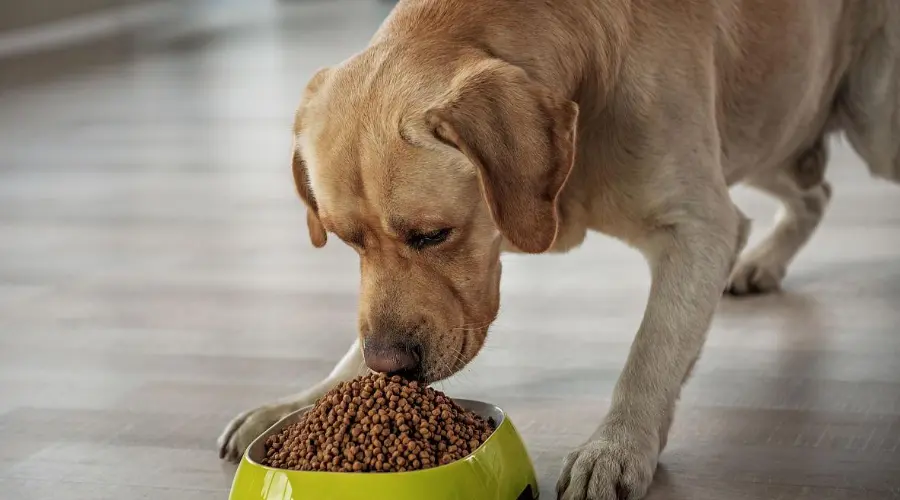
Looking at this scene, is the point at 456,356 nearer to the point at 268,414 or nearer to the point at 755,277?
the point at 268,414

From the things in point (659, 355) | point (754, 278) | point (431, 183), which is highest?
point (431, 183)

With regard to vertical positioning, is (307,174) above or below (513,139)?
below

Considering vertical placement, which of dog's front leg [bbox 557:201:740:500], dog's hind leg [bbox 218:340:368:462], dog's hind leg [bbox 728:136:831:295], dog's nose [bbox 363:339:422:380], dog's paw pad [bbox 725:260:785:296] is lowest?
dog's paw pad [bbox 725:260:785:296]

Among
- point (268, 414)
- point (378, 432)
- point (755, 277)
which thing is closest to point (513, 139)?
point (378, 432)

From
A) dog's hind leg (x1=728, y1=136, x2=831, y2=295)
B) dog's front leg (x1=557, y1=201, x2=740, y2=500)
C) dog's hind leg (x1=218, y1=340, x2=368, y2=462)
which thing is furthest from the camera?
dog's hind leg (x1=728, y1=136, x2=831, y2=295)

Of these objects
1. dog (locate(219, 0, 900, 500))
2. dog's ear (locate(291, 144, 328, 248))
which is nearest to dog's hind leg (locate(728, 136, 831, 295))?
dog (locate(219, 0, 900, 500))

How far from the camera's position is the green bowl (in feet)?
6.10

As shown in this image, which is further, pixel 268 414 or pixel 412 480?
pixel 268 414

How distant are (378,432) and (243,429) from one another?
558 millimetres

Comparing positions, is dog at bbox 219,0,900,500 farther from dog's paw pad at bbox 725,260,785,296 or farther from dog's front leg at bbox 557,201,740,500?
dog's paw pad at bbox 725,260,785,296

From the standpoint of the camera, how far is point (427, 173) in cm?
206

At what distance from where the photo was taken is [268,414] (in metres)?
2.49

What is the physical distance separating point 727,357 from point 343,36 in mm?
6562

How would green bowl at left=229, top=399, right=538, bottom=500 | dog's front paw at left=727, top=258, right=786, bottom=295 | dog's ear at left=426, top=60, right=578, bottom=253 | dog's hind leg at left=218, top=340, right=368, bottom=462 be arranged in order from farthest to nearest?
dog's front paw at left=727, top=258, right=786, bottom=295 < dog's hind leg at left=218, top=340, right=368, bottom=462 < dog's ear at left=426, top=60, right=578, bottom=253 < green bowl at left=229, top=399, right=538, bottom=500
